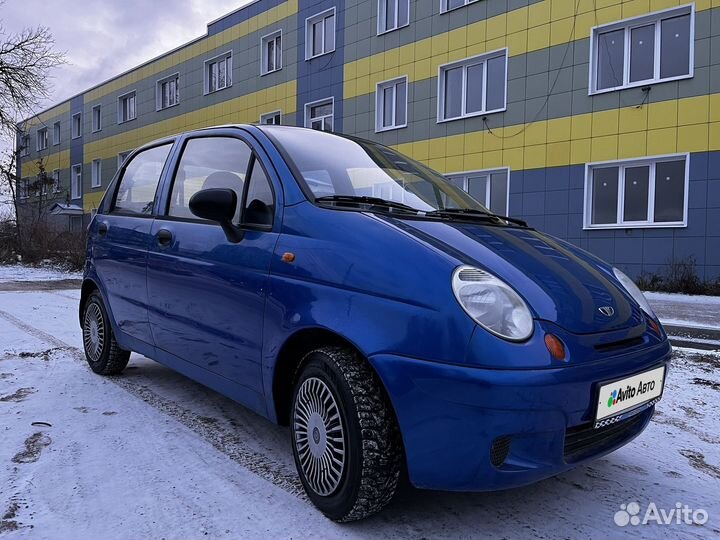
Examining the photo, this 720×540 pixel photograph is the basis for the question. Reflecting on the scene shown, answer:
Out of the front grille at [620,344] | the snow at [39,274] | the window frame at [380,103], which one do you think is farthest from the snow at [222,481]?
the window frame at [380,103]

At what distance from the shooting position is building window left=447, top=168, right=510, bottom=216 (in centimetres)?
1349

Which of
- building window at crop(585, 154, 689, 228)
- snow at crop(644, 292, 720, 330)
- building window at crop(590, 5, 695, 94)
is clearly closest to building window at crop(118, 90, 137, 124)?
building window at crop(590, 5, 695, 94)

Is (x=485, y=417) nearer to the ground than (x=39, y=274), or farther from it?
farther from it

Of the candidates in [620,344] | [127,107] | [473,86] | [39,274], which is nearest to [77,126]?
[127,107]

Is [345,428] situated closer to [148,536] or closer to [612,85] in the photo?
[148,536]

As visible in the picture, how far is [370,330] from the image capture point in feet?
6.32

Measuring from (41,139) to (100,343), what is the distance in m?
41.2

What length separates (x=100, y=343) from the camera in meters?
4.05

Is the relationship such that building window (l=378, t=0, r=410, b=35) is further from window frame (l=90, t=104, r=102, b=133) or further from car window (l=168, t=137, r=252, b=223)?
window frame (l=90, t=104, r=102, b=133)

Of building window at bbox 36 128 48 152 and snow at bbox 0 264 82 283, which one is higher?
building window at bbox 36 128 48 152

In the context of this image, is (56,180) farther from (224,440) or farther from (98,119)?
(224,440)

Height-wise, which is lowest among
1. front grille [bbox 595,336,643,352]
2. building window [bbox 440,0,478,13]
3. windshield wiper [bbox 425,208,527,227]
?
front grille [bbox 595,336,643,352]

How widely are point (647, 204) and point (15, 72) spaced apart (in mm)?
21588

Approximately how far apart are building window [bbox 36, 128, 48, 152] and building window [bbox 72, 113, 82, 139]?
18.8 feet
